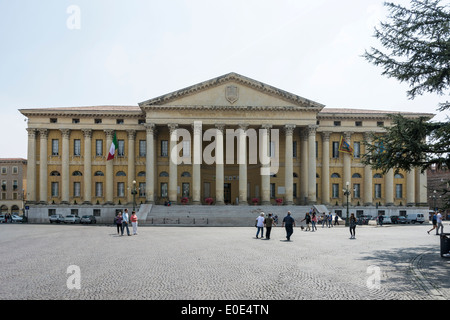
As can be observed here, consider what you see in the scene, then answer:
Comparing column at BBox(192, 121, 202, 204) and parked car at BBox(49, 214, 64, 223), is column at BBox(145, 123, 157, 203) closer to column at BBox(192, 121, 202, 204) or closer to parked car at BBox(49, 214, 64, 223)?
column at BBox(192, 121, 202, 204)

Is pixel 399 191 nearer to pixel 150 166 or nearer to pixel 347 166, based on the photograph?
pixel 347 166

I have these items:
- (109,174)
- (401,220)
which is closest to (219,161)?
(109,174)

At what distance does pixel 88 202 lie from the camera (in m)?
53.2

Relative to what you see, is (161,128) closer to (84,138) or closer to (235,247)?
(84,138)

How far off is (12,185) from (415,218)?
80547mm

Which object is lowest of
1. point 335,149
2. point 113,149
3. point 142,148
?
point 113,149

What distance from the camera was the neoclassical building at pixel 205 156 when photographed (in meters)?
50.6

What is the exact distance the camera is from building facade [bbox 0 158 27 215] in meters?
93.6

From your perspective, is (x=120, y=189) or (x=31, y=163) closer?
(x=31, y=163)

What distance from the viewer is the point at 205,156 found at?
176 ft

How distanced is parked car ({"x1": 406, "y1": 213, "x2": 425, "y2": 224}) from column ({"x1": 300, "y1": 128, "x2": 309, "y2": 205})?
1262cm

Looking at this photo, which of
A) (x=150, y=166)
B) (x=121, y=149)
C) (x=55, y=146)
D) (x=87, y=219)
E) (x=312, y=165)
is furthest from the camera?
(x=121, y=149)

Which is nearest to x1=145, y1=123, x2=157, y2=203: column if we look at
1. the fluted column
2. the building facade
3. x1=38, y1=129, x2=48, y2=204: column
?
the fluted column

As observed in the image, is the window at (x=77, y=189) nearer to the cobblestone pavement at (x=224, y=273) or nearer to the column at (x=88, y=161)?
the column at (x=88, y=161)
